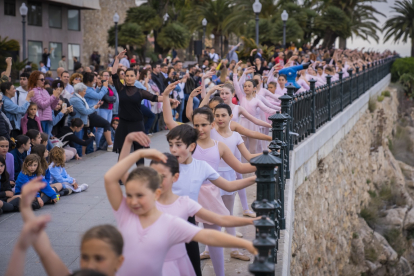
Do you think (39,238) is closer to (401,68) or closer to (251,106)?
(251,106)

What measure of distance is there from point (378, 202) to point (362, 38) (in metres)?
34.1

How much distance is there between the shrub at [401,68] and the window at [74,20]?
22536 millimetres

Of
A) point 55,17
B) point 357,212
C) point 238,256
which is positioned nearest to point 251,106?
point 238,256

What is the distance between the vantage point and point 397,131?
2661 centimetres

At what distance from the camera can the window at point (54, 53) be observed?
35094 millimetres

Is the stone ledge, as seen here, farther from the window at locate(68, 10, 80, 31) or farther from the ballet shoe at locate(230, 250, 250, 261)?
the window at locate(68, 10, 80, 31)

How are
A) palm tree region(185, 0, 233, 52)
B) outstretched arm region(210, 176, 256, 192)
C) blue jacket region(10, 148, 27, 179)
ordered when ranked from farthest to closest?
palm tree region(185, 0, 233, 52) → blue jacket region(10, 148, 27, 179) → outstretched arm region(210, 176, 256, 192)

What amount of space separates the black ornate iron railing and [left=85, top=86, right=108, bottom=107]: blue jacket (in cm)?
420

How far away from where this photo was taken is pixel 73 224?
6.32 m

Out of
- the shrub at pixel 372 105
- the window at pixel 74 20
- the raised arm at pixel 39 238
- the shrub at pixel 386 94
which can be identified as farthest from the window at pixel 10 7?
the raised arm at pixel 39 238

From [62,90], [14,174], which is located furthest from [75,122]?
[14,174]

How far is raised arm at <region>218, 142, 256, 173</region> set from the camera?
15.1ft

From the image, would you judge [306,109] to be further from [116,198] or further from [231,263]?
[116,198]

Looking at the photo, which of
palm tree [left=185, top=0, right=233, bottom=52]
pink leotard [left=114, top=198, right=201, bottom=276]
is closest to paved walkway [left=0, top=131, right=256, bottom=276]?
pink leotard [left=114, top=198, right=201, bottom=276]
